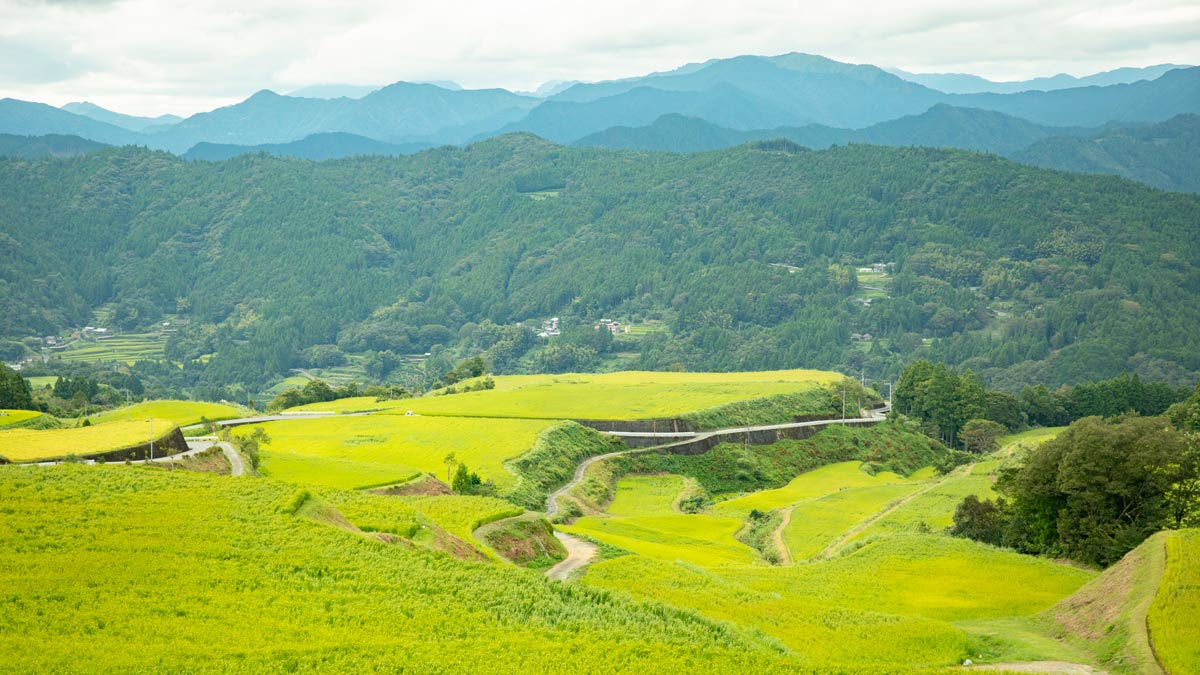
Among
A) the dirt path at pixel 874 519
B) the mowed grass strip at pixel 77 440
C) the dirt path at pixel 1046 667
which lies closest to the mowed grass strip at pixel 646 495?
the dirt path at pixel 874 519

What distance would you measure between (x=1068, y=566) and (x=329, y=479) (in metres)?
29.3

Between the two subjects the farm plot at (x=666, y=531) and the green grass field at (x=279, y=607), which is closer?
the green grass field at (x=279, y=607)

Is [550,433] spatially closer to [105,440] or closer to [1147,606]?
→ [105,440]

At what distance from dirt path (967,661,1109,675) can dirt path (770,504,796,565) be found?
22.6 metres

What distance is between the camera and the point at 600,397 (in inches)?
3898

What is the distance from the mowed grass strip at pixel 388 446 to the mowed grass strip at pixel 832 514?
15.5m

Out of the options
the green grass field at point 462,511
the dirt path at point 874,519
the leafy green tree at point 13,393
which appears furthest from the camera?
the leafy green tree at point 13,393

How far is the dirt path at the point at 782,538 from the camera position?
162 ft

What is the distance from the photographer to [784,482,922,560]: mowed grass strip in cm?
5191

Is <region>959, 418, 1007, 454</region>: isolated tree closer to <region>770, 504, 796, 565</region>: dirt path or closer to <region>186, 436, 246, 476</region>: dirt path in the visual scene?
<region>770, 504, 796, 565</region>: dirt path

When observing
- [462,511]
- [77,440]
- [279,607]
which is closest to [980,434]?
[462,511]

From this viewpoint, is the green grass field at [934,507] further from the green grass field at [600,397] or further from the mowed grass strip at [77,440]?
the mowed grass strip at [77,440]

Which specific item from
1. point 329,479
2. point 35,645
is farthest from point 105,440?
point 35,645

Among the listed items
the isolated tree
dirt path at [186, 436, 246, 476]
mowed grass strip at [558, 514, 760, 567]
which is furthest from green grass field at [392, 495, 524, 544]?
the isolated tree
